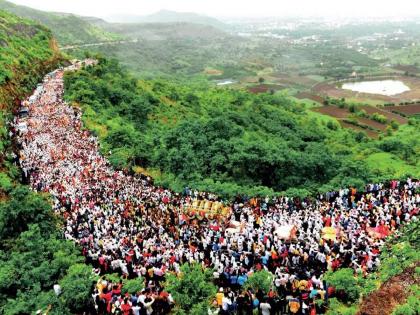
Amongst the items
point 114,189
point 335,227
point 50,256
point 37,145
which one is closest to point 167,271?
point 50,256

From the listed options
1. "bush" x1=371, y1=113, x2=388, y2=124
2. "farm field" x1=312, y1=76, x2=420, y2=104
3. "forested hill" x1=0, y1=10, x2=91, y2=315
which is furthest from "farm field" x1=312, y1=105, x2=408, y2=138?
"forested hill" x1=0, y1=10, x2=91, y2=315

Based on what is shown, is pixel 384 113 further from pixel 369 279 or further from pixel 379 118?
pixel 369 279

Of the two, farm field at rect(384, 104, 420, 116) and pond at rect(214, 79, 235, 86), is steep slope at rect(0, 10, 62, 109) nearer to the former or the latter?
farm field at rect(384, 104, 420, 116)

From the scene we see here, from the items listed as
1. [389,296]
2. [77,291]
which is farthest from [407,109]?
[77,291]

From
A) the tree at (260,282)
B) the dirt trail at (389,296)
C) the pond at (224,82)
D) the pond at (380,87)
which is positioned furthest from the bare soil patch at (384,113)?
the tree at (260,282)

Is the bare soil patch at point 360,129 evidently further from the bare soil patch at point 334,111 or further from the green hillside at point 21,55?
the green hillside at point 21,55

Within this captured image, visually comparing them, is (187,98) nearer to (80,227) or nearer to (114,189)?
(114,189)
